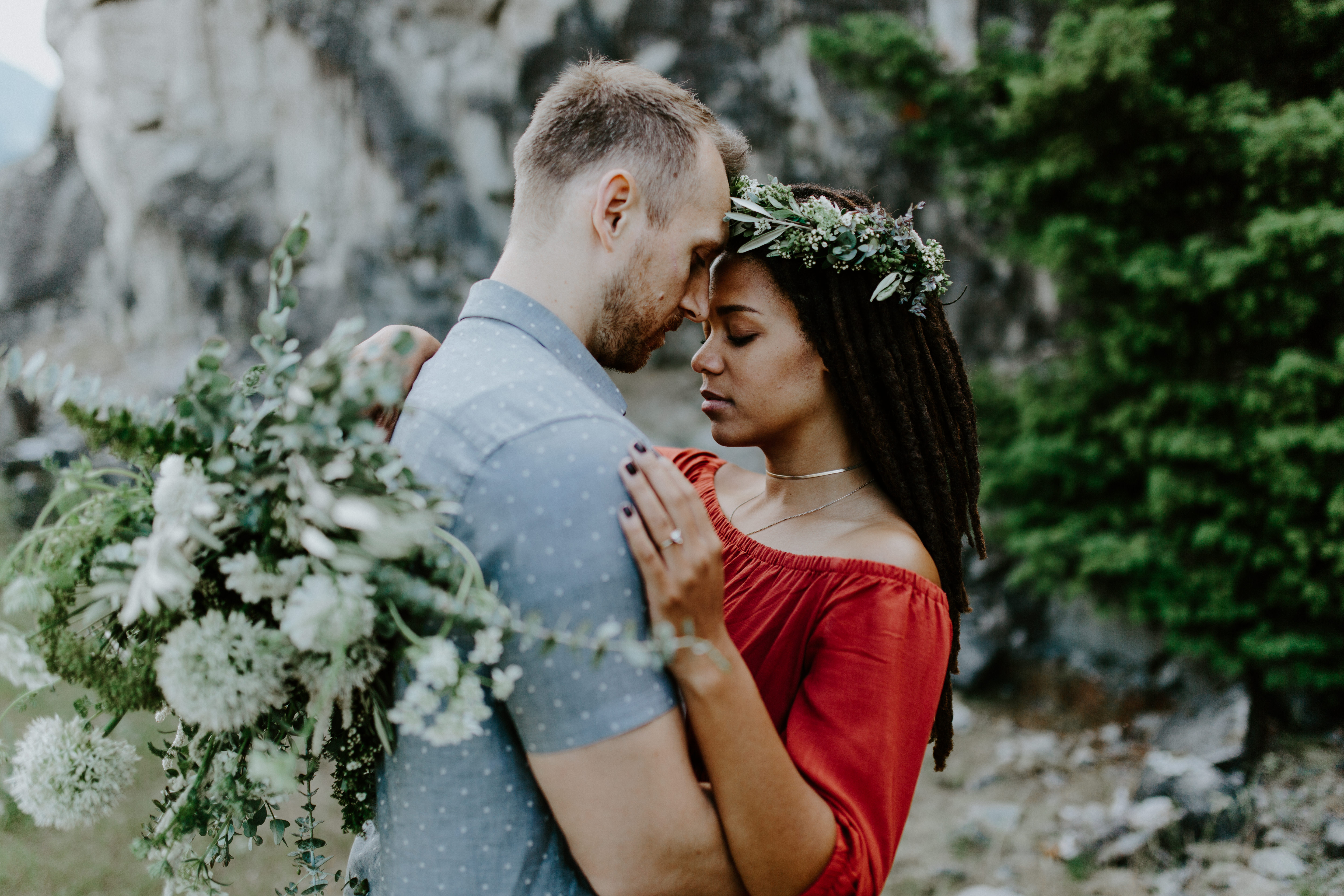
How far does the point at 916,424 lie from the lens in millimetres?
2188

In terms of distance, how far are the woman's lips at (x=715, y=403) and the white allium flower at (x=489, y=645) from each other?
1.18 meters

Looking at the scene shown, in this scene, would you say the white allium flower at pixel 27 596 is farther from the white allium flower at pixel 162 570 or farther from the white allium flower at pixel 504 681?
the white allium flower at pixel 504 681

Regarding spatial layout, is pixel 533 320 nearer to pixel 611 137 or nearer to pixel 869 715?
pixel 611 137

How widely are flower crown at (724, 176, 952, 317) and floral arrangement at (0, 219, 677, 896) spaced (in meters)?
1.16

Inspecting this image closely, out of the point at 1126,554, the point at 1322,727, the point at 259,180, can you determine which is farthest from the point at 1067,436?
the point at 259,180

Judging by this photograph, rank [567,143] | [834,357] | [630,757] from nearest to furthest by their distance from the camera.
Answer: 1. [630,757]
2. [567,143]
3. [834,357]

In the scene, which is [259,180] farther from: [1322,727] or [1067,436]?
[1322,727]

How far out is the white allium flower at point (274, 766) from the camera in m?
1.08

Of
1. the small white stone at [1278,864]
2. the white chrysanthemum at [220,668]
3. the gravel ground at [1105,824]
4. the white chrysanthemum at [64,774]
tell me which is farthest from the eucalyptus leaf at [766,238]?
the small white stone at [1278,864]

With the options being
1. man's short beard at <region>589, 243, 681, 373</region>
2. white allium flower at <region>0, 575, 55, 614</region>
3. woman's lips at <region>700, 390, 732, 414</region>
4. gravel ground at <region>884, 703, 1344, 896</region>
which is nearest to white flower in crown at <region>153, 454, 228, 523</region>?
white allium flower at <region>0, 575, 55, 614</region>

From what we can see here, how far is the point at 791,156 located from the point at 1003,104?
390 cm

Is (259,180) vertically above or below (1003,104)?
below

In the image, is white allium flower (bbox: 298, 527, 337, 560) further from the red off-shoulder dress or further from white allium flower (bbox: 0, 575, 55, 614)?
the red off-shoulder dress

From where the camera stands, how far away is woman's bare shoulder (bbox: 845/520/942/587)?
188 centimetres
